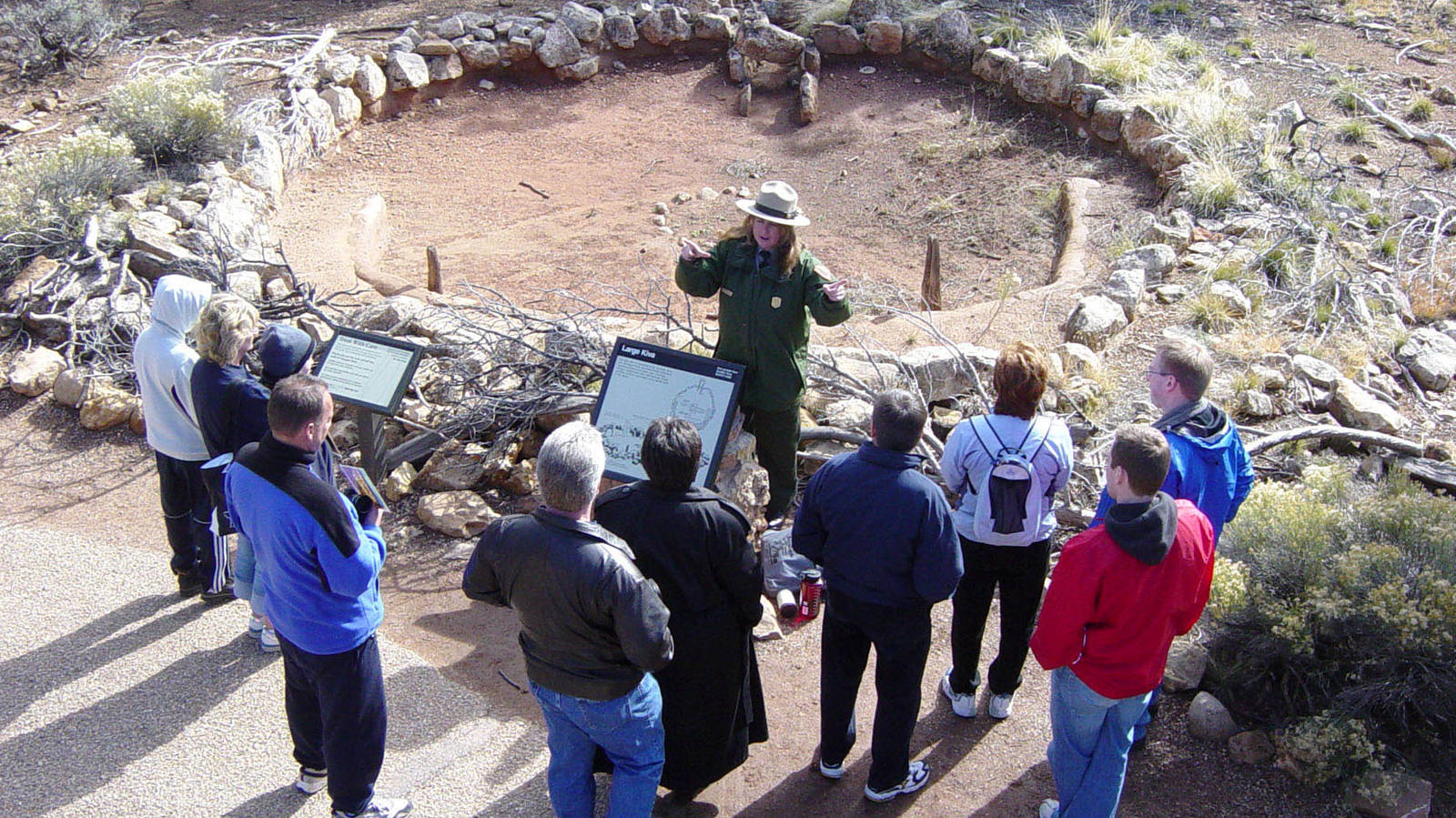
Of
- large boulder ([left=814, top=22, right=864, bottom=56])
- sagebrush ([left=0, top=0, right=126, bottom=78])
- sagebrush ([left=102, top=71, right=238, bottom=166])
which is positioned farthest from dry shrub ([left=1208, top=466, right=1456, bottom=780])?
sagebrush ([left=0, top=0, right=126, bottom=78])

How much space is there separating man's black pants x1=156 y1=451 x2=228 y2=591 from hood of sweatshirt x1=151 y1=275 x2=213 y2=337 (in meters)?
0.65

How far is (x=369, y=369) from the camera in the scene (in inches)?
209

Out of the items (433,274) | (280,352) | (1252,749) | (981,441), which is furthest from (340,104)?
(1252,749)

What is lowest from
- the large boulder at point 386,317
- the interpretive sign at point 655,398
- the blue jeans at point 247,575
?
the large boulder at point 386,317

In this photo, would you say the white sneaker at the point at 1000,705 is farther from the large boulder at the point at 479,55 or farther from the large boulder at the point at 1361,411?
the large boulder at the point at 479,55

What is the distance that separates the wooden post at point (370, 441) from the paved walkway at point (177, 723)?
95 cm

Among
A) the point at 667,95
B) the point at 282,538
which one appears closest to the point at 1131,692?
the point at 282,538

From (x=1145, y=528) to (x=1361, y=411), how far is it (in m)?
4.00

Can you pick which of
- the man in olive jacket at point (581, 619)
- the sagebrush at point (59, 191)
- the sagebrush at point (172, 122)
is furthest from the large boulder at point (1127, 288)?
the sagebrush at point (172, 122)

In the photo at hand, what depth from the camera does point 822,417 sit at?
6.35m

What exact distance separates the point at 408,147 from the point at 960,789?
10.2 metres

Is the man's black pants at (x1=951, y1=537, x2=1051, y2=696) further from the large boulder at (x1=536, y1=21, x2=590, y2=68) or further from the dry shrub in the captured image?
the large boulder at (x1=536, y1=21, x2=590, y2=68)

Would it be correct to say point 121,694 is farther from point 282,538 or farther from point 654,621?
point 654,621

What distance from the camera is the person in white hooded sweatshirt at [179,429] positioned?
4.70 m
